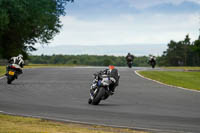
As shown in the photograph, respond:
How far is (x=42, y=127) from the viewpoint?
39.6 ft

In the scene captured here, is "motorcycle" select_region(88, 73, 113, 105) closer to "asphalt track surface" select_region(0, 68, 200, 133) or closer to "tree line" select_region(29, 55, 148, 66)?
"asphalt track surface" select_region(0, 68, 200, 133)

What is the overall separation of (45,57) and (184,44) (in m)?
45.8

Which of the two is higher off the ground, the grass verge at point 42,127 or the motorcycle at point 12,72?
the motorcycle at point 12,72

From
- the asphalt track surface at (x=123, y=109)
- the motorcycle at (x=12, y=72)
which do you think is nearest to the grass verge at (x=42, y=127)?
the asphalt track surface at (x=123, y=109)

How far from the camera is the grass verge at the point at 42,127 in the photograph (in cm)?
1141

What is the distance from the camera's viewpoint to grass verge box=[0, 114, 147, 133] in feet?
37.4

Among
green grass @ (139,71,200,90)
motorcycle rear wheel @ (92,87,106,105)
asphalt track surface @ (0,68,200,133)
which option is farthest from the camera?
green grass @ (139,71,200,90)

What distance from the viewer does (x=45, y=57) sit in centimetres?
16138

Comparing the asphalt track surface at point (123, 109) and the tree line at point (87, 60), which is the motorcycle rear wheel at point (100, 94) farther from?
the tree line at point (87, 60)

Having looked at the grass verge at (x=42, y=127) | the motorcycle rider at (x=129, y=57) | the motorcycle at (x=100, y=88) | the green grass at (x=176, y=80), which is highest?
the motorcycle rider at (x=129, y=57)

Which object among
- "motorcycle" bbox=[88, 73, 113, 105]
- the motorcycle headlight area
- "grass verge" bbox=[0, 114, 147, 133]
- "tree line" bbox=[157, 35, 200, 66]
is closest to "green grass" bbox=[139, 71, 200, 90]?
"motorcycle" bbox=[88, 73, 113, 105]

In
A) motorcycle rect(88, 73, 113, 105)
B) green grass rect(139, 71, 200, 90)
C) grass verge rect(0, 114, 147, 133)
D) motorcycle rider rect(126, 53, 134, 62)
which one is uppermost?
motorcycle rider rect(126, 53, 134, 62)

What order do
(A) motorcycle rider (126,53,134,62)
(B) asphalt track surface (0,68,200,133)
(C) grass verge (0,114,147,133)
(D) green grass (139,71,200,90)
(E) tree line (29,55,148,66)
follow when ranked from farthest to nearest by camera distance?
(E) tree line (29,55,148,66) → (A) motorcycle rider (126,53,134,62) → (D) green grass (139,71,200,90) → (B) asphalt track surface (0,68,200,133) → (C) grass verge (0,114,147,133)

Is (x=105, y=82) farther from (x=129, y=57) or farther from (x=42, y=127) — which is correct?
(x=129, y=57)
